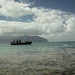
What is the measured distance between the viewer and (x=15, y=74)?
785 inches

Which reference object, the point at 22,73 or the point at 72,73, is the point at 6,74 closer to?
the point at 22,73

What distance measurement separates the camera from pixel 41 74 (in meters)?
19.6

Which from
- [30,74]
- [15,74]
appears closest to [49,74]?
[30,74]

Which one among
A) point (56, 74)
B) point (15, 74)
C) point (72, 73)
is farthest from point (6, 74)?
point (72, 73)

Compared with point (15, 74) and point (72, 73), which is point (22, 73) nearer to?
point (15, 74)

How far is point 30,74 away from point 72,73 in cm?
473

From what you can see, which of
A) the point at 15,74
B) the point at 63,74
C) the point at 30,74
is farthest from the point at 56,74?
the point at 15,74

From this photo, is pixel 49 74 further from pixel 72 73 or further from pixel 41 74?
pixel 72 73

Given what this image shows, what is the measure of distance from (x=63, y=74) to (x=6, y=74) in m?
6.42

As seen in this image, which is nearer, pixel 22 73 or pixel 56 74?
pixel 56 74

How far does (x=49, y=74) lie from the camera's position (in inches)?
761

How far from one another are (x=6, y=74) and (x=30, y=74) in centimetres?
273

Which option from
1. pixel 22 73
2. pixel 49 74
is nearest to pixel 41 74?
pixel 49 74

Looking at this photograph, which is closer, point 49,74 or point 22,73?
point 49,74
